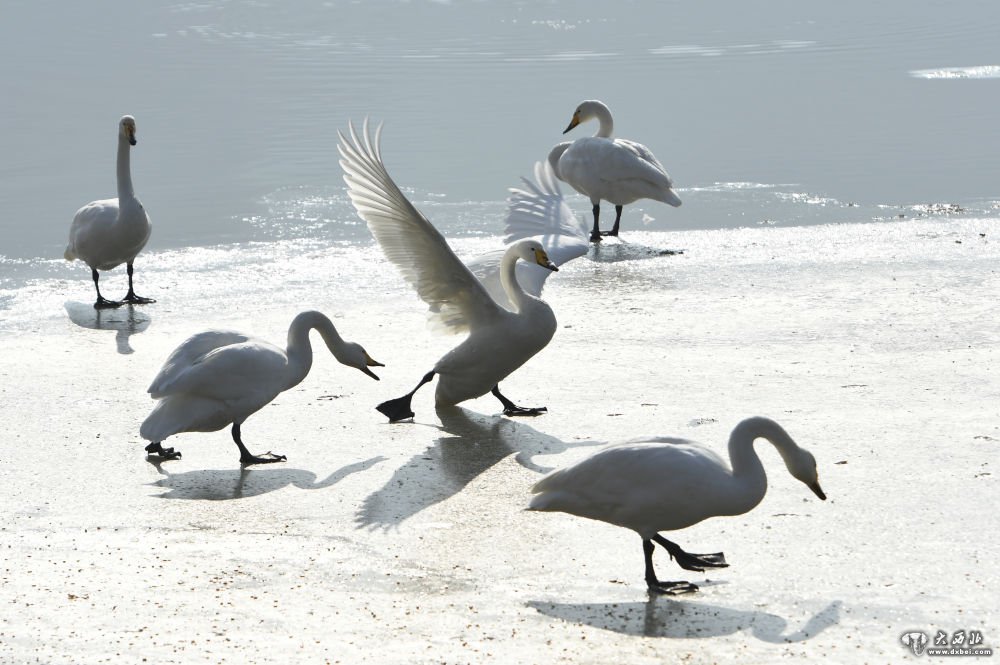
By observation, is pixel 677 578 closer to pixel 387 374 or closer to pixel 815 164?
pixel 387 374

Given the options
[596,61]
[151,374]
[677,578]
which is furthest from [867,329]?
[596,61]

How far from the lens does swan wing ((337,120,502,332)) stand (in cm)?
719

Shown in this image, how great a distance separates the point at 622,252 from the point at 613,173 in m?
0.96

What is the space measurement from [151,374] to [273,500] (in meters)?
2.24

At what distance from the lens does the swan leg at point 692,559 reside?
199 inches

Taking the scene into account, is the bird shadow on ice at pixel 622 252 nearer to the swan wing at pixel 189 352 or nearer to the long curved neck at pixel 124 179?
the long curved neck at pixel 124 179

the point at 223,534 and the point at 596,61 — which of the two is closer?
the point at 223,534

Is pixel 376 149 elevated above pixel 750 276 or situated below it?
above

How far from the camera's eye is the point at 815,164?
1384 cm

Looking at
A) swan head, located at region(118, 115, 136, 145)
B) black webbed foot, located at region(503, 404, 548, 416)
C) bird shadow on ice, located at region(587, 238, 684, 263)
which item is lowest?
bird shadow on ice, located at region(587, 238, 684, 263)

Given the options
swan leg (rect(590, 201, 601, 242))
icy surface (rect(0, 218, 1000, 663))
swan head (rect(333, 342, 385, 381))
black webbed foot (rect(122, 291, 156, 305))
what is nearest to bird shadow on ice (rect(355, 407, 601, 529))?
icy surface (rect(0, 218, 1000, 663))

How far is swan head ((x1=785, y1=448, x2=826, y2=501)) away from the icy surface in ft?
0.91

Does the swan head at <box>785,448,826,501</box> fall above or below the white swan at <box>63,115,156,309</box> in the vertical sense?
above

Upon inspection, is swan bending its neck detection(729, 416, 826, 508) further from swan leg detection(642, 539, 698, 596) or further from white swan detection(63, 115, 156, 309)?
white swan detection(63, 115, 156, 309)
